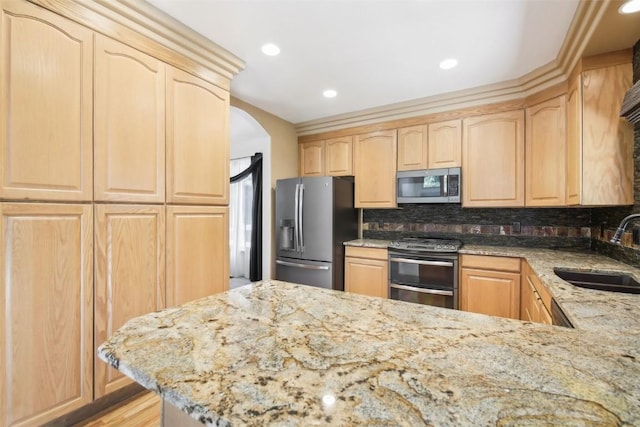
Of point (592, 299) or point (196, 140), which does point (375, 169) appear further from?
point (592, 299)

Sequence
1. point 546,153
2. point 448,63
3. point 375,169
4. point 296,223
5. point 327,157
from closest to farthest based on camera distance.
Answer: point 448,63
point 546,153
point 296,223
point 375,169
point 327,157

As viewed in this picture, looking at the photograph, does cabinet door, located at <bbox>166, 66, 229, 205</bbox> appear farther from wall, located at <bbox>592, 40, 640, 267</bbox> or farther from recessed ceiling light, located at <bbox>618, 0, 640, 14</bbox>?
wall, located at <bbox>592, 40, 640, 267</bbox>

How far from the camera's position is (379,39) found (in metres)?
1.99

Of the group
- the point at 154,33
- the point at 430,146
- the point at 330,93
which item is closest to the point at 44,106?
the point at 154,33

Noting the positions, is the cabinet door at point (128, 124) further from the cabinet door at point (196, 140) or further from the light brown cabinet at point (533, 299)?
the light brown cabinet at point (533, 299)

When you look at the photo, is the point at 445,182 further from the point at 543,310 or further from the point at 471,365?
the point at 471,365

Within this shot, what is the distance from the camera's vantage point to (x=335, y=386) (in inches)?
21.0

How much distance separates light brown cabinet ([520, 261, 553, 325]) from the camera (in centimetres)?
162

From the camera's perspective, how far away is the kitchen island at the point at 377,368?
1.54 feet

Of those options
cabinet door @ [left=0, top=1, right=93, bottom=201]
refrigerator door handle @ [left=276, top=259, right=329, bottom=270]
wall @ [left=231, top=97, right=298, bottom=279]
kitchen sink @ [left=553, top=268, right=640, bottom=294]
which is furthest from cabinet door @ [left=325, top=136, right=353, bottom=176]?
cabinet door @ [left=0, top=1, right=93, bottom=201]

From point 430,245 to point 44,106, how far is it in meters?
3.01

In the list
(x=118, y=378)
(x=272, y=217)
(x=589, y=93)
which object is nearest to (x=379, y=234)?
(x=272, y=217)

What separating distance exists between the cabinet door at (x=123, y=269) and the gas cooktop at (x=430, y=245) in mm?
2205

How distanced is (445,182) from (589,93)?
1269 mm
